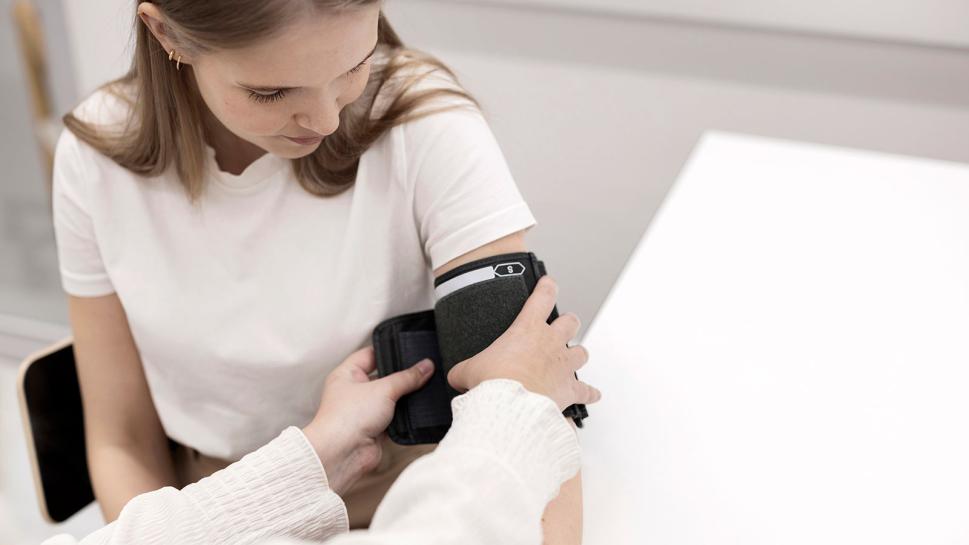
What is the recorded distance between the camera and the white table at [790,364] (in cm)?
89

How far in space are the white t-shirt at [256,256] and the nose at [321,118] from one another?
0.46 ft

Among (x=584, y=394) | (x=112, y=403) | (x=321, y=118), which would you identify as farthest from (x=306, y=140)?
(x=112, y=403)

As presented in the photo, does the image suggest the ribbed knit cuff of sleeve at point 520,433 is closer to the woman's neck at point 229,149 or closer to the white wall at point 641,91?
the woman's neck at point 229,149

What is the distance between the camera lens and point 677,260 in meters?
1.22

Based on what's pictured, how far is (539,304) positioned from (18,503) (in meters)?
1.79

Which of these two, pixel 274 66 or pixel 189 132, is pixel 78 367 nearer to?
pixel 189 132

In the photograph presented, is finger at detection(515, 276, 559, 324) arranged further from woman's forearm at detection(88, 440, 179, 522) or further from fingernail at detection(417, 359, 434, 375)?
woman's forearm at detection(88, 440, 179, 522)

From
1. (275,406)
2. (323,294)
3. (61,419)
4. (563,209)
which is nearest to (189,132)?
(323,294)

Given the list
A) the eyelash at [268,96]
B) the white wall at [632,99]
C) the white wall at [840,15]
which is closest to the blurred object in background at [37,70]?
the white wall at [632,99]

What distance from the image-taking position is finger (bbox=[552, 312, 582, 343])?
919mm

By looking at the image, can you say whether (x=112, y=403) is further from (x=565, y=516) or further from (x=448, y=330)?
(x=565, y=516)

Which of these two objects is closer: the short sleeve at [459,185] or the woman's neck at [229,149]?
the short sleeve at [459,185]

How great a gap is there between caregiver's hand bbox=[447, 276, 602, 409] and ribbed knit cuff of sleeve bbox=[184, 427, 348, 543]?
16 centimetres

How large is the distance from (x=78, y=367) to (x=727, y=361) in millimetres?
798
